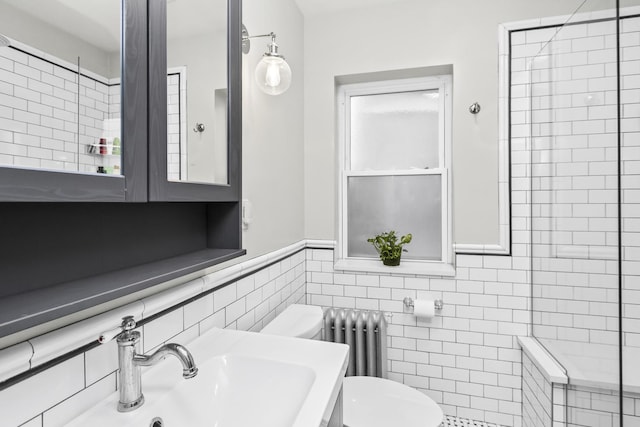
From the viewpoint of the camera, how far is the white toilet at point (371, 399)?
145cm

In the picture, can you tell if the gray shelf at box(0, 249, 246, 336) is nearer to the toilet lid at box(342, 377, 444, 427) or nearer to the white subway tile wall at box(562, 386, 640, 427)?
the toilet lid at box(342, 377, 444, 427)

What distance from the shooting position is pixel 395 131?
2.26 m

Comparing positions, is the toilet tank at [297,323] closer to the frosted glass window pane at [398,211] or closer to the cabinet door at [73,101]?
the frosted glass window pane at [398,211]

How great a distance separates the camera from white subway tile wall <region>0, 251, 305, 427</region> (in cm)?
62

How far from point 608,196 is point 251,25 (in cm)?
167

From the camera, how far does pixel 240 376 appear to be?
0.95m

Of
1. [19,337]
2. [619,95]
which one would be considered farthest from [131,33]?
[619,95]

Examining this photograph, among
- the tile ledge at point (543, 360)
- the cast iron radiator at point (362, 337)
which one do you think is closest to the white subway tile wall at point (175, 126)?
the cast iron radiator at point (362, 337)

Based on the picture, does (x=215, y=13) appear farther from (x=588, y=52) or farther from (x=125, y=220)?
(x=588, y=52)

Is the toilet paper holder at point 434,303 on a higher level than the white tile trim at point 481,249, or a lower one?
lower

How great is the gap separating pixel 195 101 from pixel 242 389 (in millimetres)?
822

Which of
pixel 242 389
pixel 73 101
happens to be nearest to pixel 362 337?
pixel 242 389

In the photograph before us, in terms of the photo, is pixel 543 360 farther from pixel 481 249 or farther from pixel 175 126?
pixel 175 126

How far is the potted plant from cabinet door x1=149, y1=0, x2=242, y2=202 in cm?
123
